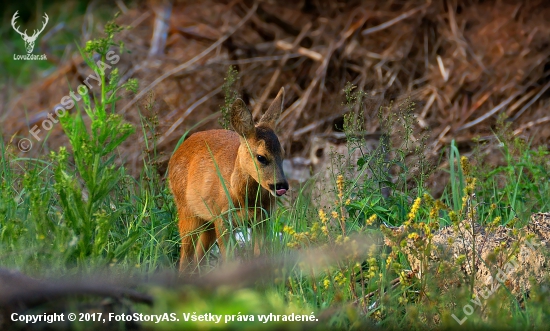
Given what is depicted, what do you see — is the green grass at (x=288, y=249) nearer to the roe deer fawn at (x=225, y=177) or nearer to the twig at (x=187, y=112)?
the roe deer fawn at (x=225, y=177)

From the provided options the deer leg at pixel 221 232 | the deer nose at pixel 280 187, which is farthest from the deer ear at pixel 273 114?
the deer leg at pixel 221 232

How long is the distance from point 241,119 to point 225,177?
0.50 metres

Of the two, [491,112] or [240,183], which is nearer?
[240,183]

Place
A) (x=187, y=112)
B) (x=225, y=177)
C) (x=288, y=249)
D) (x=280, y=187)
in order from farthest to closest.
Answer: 1. (x=187, y=112)
2. (x=225, y=177)
3. (x=280, y=187)
4. (x=288, y=249)

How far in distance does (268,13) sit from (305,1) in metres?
0.51

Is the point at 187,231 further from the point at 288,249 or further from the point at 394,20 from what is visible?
the point at 394,20

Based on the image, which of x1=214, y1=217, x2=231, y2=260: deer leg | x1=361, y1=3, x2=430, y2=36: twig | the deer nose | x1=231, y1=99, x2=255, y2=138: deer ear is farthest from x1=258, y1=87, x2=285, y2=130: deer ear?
x1=361, y1=3, x2=430, y2=36: twig

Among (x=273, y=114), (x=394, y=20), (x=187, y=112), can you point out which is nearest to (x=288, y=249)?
(x=273, y=114)

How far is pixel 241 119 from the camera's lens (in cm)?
518

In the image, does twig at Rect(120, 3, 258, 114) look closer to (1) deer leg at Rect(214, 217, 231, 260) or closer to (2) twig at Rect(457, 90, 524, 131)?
(2) twig at Rect(457, 90, 524, 131)

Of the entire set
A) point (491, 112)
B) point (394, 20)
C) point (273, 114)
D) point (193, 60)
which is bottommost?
point (273, 114)

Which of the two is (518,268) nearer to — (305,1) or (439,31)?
(439,31)

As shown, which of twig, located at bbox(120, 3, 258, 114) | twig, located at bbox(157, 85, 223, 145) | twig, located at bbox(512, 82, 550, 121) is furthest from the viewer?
twig, located at bbox(120, 3, 258, 114)

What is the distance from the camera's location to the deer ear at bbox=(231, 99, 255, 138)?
5.13 meters
